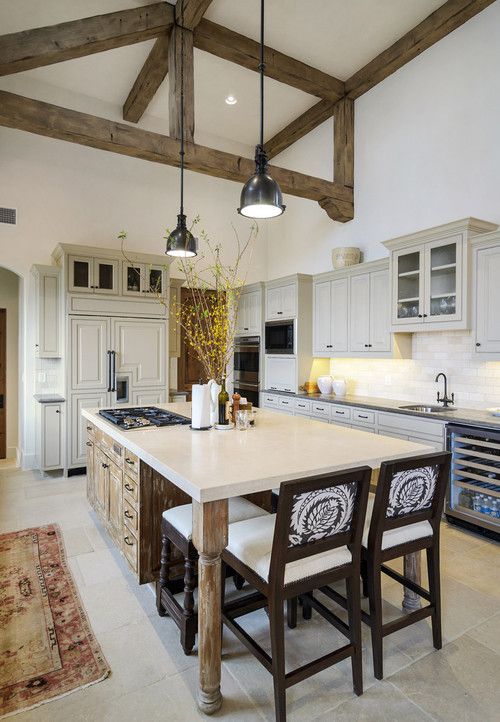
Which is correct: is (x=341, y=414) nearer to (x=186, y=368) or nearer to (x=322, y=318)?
(x=322, y=318)

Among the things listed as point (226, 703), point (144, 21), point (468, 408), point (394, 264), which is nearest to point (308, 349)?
point (394, 264)

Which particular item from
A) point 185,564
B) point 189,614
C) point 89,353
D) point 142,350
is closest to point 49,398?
point 89,353

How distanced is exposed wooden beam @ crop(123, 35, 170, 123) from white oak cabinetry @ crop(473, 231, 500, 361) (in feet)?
12.2

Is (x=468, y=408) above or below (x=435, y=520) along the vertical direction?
above

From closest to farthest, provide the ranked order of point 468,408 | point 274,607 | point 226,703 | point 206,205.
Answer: point 274,607 < point 226,703 < point 468,408 < point 206,205

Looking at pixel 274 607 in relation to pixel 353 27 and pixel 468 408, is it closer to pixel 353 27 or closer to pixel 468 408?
pixel 468 408

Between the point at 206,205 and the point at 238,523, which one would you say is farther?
the point at 206,205

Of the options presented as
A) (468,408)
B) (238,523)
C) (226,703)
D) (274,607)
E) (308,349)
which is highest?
(308,349)

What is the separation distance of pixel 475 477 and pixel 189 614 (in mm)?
2453

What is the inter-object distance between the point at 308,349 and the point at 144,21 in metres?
3.80

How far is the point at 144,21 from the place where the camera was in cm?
398

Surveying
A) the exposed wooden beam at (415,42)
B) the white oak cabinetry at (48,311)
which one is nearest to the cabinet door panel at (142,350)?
the white oak cabinetry at (48,311)

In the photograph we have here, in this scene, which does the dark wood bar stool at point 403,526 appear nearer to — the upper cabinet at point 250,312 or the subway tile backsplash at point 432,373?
the subway tile backsplash at point 432,373

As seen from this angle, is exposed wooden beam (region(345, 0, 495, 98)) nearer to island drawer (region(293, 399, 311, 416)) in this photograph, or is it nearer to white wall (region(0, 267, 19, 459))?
island drawer (region(293, 399, 311, 416))
